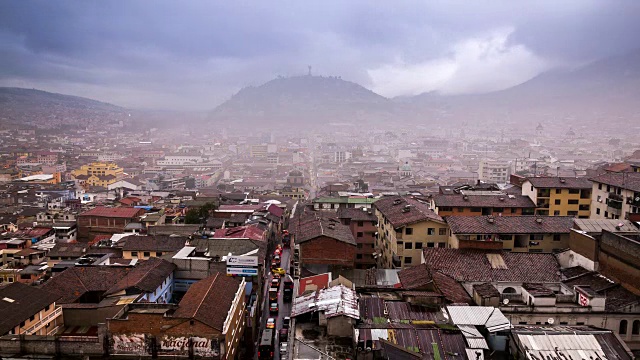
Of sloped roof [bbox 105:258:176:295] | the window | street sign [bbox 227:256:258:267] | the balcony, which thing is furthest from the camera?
street sign [bbox 227:256:258:267]

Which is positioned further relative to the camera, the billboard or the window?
the billboard

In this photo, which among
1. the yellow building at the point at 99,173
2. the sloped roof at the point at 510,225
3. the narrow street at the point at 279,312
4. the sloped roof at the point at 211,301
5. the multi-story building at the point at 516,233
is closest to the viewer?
the sloped roof at the point at 211,301

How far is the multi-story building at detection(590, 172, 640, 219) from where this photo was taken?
1070 inches

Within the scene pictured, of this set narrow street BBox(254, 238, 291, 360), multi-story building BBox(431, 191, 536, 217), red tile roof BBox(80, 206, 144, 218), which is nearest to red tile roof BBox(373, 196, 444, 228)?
multi-story building BBox(431, 191, 536, 217)

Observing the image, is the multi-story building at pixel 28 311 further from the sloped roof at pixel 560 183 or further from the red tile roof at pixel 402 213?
the sloped roof at pixel 560 183

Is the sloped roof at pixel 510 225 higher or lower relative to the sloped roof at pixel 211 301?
higher

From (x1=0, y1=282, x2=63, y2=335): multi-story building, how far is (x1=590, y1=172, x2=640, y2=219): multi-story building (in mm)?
29082

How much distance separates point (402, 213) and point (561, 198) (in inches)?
539

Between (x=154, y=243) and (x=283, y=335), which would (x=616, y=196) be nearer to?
(x=283, y=335)

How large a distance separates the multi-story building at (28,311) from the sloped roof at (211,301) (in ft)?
18.1

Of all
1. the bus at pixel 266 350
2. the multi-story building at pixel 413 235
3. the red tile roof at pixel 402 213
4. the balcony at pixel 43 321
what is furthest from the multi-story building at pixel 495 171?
the balcony at pixel 43 321

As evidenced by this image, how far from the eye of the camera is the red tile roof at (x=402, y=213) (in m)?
25.3

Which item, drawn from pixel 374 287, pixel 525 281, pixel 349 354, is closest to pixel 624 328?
pixel 525 281

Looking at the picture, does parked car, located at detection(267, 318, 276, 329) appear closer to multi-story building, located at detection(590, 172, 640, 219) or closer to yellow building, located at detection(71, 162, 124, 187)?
multi-story building, located at detection(590, 172, 640, 219)
